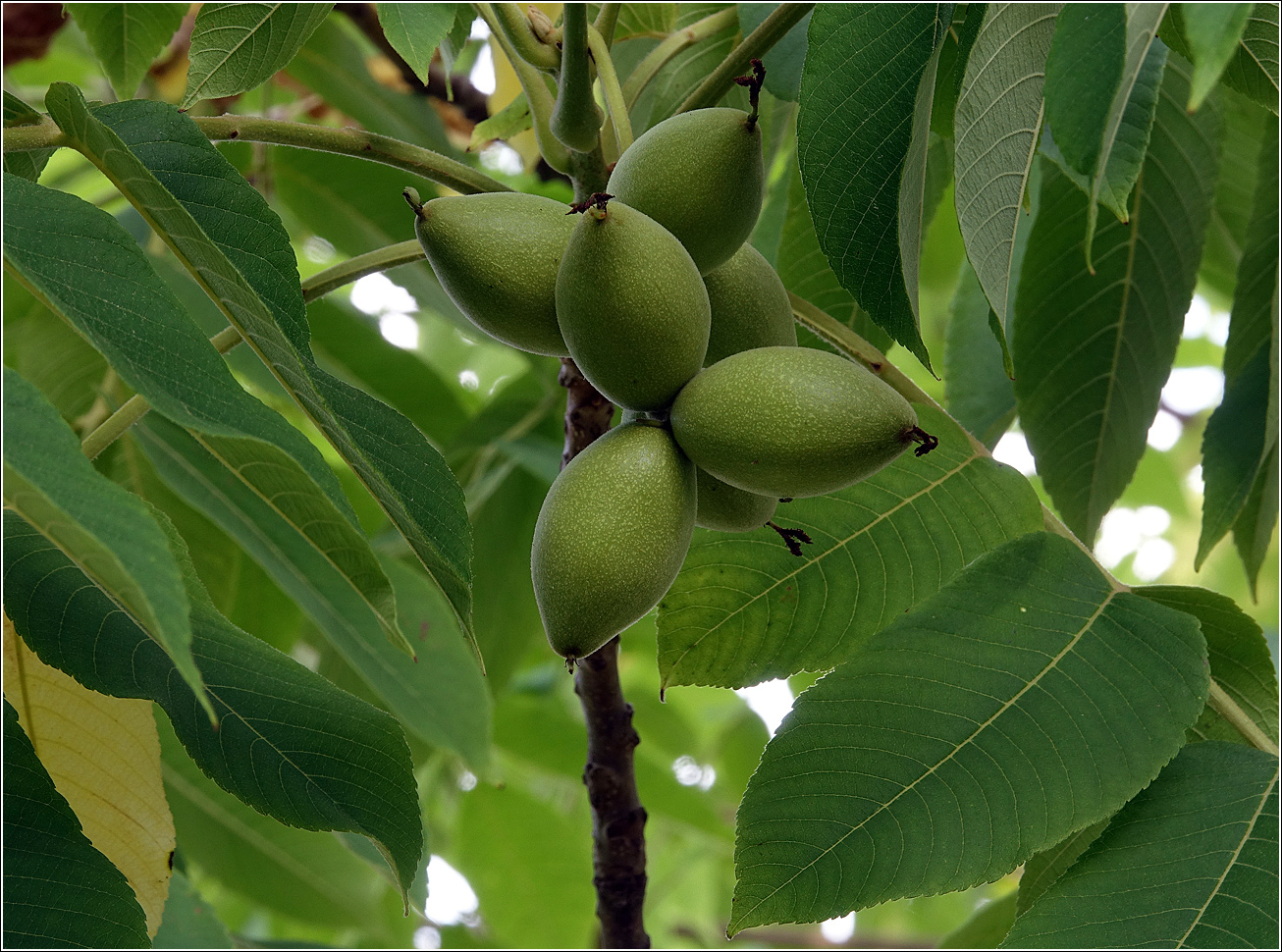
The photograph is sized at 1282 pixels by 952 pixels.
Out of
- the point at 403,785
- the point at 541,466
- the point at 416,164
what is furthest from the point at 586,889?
the point at 416,164

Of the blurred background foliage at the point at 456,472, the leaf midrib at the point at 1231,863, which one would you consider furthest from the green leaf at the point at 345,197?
the leaf midrib at the point at 1231,863

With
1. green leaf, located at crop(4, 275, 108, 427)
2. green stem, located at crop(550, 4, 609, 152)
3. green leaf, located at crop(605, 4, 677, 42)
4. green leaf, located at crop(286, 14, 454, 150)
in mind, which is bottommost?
green stem, located at crop(550, 4, 609, 152)

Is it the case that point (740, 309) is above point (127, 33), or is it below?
below

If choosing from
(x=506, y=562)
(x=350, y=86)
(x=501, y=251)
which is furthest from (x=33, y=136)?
(x=350, y=86)

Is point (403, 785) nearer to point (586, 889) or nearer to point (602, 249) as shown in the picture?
point (602, 249)

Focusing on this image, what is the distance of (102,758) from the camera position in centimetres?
110

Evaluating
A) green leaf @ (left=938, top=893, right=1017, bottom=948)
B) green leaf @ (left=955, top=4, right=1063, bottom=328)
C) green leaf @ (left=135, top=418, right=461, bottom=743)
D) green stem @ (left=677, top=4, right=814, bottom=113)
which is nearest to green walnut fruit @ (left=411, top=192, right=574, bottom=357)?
green stem @ (left=677, top=4, right=814, bottom=113)

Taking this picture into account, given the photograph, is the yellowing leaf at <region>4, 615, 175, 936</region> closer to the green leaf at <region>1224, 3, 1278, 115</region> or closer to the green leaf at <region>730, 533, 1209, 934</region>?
the green leaf at <region>730, 533, 1209, 934</region>

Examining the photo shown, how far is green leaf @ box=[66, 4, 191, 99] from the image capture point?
1.32 meters

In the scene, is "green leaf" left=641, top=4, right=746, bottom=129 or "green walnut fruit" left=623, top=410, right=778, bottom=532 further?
"green leaf" left=641, top=4, right=746, bottom=129

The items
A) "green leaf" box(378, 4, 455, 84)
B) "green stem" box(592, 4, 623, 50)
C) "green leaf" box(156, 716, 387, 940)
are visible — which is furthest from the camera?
"green leaf" box(156, 716, 387, 940)

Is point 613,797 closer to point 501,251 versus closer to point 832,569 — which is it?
point 832,569

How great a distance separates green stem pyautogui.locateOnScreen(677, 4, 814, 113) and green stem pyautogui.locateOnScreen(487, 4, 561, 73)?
141mm

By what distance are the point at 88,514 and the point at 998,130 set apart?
69cm
